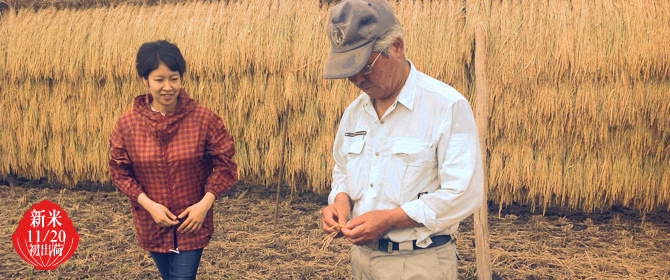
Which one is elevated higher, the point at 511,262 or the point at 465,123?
the point at 465,123

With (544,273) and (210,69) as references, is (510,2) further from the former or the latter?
(210,69)

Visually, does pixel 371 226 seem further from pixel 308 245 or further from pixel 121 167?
pixel 308 245

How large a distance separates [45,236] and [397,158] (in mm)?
1979

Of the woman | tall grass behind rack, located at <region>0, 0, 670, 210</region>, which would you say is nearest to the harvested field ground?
tall grass behind rack, located at <region>0, 0, 670, 210</region>

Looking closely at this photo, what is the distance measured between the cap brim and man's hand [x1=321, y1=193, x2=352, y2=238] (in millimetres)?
Result: 404

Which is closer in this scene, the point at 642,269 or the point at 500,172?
the point at 642,269

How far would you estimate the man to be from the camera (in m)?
1.33

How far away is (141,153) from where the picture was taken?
2016mm

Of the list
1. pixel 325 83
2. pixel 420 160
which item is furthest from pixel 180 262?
pixel 325 83

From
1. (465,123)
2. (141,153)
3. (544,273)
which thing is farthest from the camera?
(544,273)

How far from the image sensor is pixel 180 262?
2.07 meters

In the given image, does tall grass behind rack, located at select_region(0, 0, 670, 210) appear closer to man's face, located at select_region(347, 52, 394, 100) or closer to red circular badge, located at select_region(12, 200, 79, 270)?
red circular badge, located at select_region(12, 200, 79, 270)

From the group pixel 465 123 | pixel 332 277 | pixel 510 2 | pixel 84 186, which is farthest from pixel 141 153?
pixel 84 186

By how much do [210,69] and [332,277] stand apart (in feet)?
8.04
